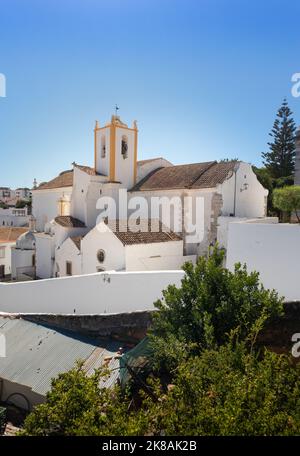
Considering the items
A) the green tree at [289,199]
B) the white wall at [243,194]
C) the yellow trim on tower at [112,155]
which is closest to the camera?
the green tree at [289,199]

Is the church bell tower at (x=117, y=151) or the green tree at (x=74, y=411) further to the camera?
the church bell tower at (x=117, y=151)

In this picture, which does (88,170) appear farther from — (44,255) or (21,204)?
(21,204)

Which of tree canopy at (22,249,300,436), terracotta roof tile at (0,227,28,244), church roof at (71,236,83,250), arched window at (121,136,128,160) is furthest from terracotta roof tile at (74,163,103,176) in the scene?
tree canopy at (22,249,300,436)

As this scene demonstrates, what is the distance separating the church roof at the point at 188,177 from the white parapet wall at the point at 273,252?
7813 mm

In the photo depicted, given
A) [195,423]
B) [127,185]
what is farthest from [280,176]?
[195,423]

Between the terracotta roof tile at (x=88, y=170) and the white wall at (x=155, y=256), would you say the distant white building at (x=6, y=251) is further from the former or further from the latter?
the white wall at (x=155, y=256)

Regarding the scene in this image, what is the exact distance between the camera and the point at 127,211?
21031 mm

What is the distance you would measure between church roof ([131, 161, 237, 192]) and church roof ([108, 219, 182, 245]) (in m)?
2.67

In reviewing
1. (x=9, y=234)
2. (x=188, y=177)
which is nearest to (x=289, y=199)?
(x=188, y=177)

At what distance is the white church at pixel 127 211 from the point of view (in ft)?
52.3

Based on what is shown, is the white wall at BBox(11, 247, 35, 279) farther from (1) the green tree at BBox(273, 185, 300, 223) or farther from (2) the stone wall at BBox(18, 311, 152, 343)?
(1) the green tree at BBox(273, 185, 300, 223)

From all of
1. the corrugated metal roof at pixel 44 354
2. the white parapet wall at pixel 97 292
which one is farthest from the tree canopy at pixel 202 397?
the white parapet wall at pixel 97 292

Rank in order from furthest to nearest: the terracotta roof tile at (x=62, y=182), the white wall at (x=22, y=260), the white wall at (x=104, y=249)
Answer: the terracotta roof tile at (x=62, y=182) < the white wall at (x=22, y=260) < the white wall at (x=104, y=249)

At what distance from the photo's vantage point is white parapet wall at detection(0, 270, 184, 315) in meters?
11.3
